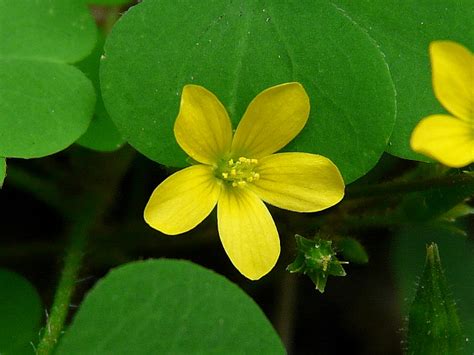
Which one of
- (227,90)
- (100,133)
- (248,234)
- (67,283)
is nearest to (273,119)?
(227,90)

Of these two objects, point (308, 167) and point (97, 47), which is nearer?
point (308, 167)

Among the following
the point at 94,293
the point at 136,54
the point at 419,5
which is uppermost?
the point at 419,5

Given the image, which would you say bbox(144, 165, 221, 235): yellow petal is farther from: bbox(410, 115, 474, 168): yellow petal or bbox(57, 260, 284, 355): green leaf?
bbox(410, 115, 474, 168): yellow petal

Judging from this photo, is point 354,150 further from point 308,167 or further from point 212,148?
point 212,148

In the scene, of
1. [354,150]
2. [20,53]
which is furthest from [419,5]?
[20,53]

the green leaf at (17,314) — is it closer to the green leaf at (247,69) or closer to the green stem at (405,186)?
the green leaf at (247,69)

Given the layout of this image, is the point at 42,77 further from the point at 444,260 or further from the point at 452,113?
the point at 444,260

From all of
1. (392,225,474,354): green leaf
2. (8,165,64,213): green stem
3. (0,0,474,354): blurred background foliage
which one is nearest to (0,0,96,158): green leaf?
(0,0,474,354): blurred background foliage
